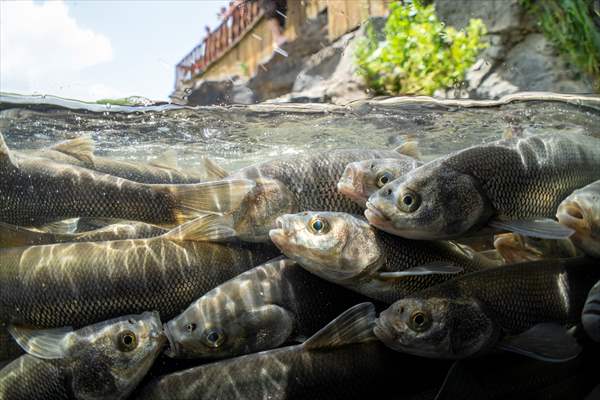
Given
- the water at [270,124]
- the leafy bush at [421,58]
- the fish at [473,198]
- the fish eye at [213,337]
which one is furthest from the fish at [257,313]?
the leafy bush at [421,58]

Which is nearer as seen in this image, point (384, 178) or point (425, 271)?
point (425, 271)

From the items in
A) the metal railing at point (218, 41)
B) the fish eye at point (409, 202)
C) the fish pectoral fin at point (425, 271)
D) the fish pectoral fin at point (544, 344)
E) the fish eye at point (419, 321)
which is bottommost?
the fish pectoral fin at point (544, 344)

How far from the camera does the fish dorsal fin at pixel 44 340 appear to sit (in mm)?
2609

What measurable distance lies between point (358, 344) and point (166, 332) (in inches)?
40.5

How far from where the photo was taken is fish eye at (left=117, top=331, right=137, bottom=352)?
260 centimetres

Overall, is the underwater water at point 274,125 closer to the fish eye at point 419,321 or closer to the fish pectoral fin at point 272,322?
the fish pectoral fin at point 272,322

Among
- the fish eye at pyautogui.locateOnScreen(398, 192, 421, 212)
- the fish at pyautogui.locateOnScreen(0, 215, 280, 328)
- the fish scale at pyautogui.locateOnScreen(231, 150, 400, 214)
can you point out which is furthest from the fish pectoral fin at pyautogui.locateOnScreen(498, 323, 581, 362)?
the fish at pyautogui.locateOnScreen(0, 215, 280, 328)

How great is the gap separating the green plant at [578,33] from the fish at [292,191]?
25.8 feet

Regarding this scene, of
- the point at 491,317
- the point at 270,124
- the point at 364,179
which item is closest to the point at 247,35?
the point at 270,124

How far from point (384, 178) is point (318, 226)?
0.60 metres

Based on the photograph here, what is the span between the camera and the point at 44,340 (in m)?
2.68

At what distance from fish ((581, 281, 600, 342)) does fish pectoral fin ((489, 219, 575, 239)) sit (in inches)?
15.3

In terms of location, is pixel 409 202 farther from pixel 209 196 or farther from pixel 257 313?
pixel 209 196

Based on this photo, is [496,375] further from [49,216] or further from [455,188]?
[49,216]
